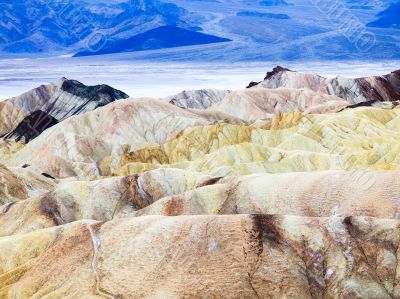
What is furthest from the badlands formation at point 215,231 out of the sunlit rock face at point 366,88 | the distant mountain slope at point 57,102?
the sunlit rock face at point 366,88

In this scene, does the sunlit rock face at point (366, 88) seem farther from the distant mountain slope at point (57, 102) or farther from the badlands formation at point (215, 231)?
the badlands formation at point (215, 231)

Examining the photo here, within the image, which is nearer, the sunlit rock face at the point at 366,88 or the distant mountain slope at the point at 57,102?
the distant mountain slope at the point at 57,102

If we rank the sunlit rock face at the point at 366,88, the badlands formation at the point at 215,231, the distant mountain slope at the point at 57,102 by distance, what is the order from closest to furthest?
the badlands formation at the point at 215,231, the distant mountain slope at the point at 57,102, the sunlit rock face at the point at 366,88

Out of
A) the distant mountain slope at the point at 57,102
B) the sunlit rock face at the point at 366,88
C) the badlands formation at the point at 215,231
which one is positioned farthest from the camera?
the sunlit rock face at the point at 366,88

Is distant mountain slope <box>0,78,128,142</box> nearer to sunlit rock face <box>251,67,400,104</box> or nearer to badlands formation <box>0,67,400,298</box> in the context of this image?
sunlit rock face <box>251,67,400,104</box>

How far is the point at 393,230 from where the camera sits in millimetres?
35562

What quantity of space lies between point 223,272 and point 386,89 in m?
159

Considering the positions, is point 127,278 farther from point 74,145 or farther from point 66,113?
point 66,113

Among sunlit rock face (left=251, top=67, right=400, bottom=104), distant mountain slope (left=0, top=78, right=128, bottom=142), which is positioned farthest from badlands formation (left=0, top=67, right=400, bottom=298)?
sunlit rock face (left=251, top=67, right=400, bottom=104)

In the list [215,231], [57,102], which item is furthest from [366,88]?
[215,231]

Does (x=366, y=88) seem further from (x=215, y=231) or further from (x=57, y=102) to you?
(x=215, y=231)

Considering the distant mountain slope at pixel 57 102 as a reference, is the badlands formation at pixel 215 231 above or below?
above

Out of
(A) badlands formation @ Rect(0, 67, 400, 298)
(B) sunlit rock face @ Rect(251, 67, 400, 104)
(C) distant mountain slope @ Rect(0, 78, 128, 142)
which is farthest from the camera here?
(B) sunlit rock face @ Rect(251, 67, 400, 104)

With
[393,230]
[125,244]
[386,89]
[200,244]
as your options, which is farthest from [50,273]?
[386,89]
